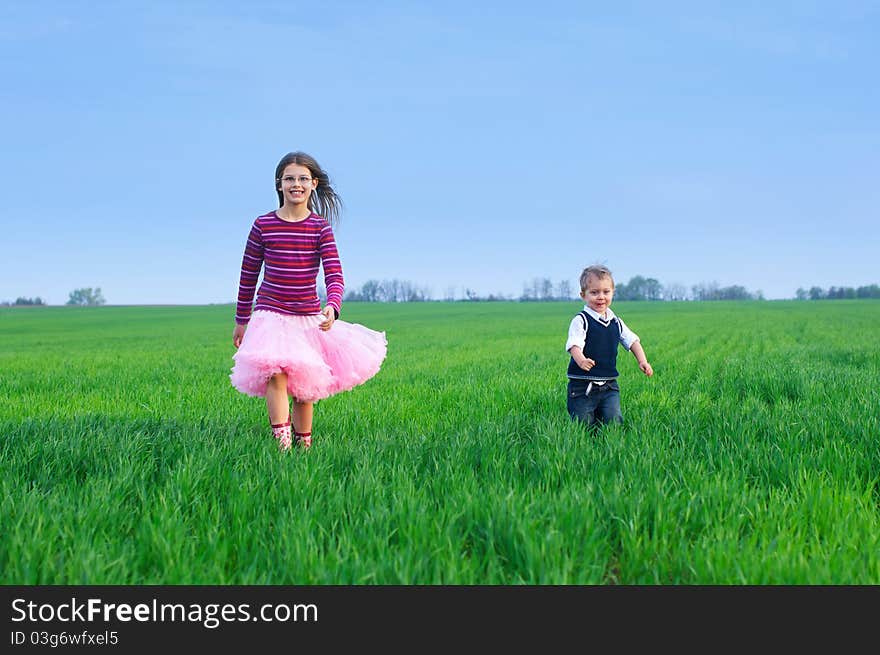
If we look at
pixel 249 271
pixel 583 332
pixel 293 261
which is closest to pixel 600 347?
pixel 583 332

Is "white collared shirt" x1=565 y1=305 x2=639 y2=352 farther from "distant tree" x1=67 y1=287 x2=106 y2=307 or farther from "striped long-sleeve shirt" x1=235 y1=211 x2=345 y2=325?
"distant tree" x1=67 y1=287 x2=106 y2=307

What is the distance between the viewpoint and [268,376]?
4.43m

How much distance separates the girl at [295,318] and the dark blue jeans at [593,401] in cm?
175

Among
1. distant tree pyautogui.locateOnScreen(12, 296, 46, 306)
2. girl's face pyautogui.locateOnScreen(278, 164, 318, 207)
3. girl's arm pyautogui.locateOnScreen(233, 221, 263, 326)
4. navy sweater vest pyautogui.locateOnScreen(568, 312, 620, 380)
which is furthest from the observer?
distant tree pyautogui.locateOnScreen(12, 296, 46, 306)

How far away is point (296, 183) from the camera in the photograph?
460cm

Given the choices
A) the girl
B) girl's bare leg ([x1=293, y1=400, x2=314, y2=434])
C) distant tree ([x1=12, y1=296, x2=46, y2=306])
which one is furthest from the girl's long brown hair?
distant tree ([x1=12, y1=296, x2=46, y2=306])

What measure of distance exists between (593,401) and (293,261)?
110 inches

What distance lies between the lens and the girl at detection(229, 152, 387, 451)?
4.44 metres

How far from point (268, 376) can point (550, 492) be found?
2296 mm

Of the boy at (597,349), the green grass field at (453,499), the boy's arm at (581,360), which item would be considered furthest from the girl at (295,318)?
the boy at (597,349)

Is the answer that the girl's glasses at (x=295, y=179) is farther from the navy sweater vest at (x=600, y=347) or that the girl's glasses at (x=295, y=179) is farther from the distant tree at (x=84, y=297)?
the distant tree at (x=84, y=297)

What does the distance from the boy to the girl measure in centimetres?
174

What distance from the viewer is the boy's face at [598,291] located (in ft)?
16.5
